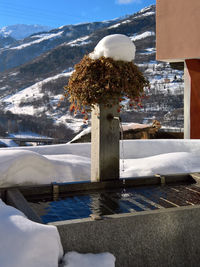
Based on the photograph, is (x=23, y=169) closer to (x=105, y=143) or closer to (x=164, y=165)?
(x=105, y=143)

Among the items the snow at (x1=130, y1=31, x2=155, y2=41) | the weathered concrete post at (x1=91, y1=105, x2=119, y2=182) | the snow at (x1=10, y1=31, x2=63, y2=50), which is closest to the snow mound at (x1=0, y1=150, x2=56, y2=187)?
the weathered concrete post at (x1=91, y1=105, x2=119, y2=182)

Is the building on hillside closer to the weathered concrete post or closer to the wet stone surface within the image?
the weathered concrete post

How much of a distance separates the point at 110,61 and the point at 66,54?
96895mm

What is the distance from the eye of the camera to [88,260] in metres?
2.43

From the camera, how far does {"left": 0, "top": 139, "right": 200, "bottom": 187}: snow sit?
403 centimetres

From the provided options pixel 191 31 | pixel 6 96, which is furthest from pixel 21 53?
pixel 191 31

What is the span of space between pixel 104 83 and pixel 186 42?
5.69 metres

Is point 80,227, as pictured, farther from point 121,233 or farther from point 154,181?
point 154,181

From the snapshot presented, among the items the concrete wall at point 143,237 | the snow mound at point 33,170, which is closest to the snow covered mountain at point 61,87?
the snow mound at point 33,170

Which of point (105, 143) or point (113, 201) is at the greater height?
point (105, 143)

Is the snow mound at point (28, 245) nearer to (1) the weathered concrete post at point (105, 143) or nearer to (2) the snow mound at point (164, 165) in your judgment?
(1) the weathered concrete post at point (105, 143)

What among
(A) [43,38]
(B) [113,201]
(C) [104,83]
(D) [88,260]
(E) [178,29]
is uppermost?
(A) [43,38]

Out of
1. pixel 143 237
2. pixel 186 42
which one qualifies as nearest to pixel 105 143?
pixel 143 237

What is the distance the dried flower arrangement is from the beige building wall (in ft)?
17.2
